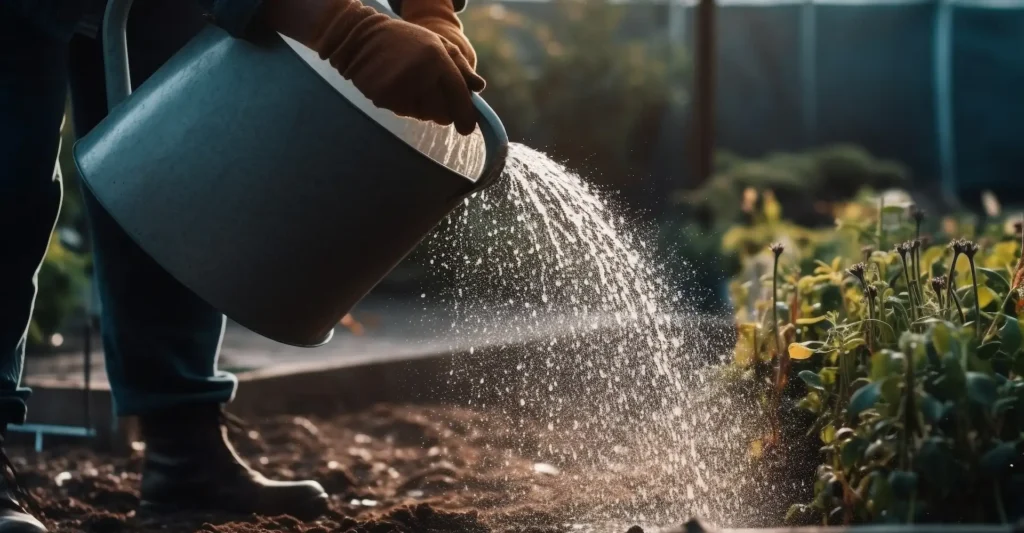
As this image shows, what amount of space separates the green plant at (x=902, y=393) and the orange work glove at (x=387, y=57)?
0.58 metres

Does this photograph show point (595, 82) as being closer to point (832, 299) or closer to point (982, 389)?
point (832, 299)

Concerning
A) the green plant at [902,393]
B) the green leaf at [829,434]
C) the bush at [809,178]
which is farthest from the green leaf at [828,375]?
the bush at [809,178]

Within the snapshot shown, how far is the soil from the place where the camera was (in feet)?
6.86

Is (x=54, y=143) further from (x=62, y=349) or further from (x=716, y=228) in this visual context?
(x=716, y=228)

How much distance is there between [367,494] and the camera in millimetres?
2473

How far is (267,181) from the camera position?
1639 millimetres

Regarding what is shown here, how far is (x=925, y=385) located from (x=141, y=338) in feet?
4.74

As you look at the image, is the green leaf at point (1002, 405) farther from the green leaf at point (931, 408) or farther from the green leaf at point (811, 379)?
the green leaf at point (811, 379)

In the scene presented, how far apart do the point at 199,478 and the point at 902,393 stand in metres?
1.40

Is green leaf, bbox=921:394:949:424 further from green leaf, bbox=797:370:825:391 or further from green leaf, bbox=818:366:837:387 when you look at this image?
green leaf, bbox=818:366:837:387

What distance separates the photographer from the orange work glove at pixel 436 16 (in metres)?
1.95

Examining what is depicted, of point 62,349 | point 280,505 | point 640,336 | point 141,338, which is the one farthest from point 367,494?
point 62,349

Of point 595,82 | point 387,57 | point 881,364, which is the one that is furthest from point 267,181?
point 595,82

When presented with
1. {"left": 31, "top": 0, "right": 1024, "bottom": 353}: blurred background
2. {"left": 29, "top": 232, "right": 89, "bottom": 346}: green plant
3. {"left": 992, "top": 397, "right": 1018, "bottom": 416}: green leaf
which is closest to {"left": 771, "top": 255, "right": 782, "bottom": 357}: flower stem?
{"left": 992, "top": 397, "right": 1018, "bottom": 416}: green leaf
